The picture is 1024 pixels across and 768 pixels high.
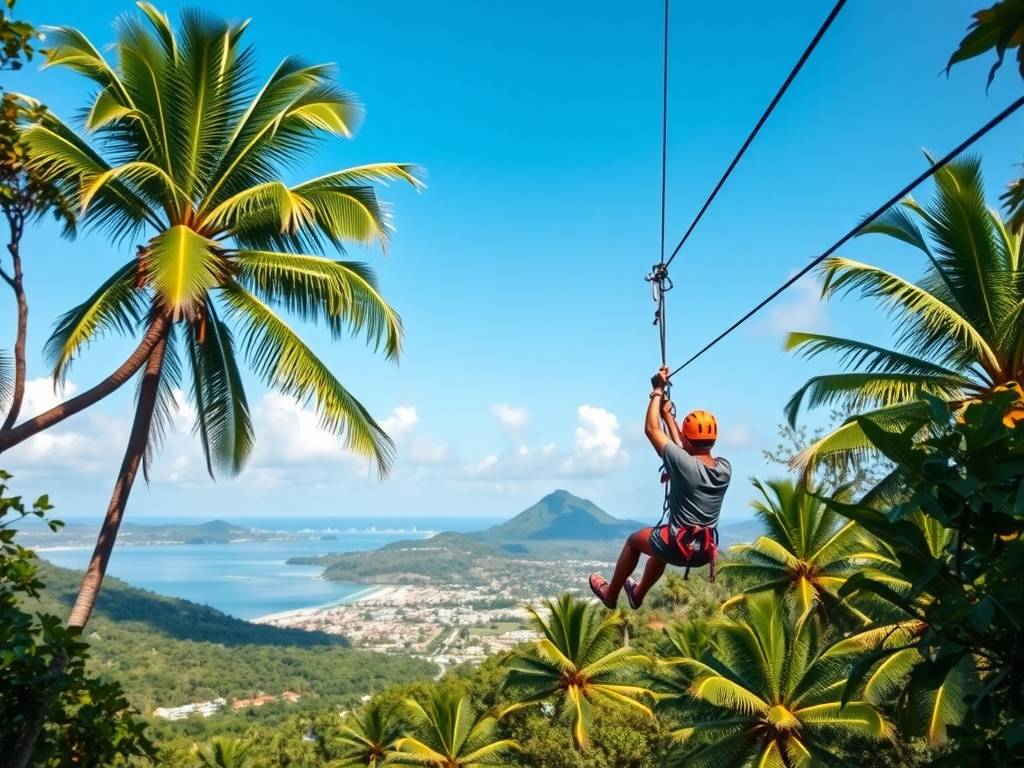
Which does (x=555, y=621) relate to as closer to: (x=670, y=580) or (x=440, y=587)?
(x=670, y=580)

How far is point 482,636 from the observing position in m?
113

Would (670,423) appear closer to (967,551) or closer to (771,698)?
(967,551)

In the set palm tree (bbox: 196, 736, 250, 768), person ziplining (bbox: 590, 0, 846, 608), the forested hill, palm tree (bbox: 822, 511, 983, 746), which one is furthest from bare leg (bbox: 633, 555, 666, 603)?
the forested hill

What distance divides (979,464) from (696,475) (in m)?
3.30

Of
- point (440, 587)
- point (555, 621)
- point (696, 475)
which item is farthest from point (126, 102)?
point (440, 587)

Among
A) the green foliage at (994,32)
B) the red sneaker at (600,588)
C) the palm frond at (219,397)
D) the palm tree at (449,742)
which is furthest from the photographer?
the palm tree at (449,742)

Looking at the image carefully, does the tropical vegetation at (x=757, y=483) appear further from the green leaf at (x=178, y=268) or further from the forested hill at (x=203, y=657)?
the forested hill at (x=203, y=657)

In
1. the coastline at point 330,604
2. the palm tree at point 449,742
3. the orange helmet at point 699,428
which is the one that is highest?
the orange helmet at point 699,428

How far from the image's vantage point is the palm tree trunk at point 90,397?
6.24m

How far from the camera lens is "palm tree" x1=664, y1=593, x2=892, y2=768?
14.4m

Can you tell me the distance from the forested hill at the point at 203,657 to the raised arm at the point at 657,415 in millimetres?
57905

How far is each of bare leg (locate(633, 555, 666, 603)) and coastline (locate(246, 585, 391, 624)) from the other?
11706cm

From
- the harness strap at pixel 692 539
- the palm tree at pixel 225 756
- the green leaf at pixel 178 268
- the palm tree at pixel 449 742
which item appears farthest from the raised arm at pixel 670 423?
the palm tree at pixel 225 756

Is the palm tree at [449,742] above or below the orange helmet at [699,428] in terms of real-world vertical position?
below
